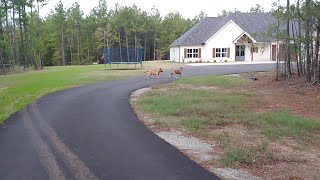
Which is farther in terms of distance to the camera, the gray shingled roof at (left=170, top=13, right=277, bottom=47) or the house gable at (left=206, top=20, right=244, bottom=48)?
the gray shingled roof at (left=170, top=13, right=277, bottom=47)

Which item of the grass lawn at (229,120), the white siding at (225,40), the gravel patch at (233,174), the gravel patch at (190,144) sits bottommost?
the gravel patch at (233,174)

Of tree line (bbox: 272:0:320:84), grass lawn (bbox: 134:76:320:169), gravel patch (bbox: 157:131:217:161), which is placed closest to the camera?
gravel patch (bbox: 157:131:217:161)

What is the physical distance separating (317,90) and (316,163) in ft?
41.1

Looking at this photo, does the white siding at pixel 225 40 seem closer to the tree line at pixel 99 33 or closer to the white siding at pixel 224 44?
the white siding at pixel 224 44

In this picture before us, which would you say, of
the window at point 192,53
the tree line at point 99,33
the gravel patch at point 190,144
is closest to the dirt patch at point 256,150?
the gravel patch at point 190,144

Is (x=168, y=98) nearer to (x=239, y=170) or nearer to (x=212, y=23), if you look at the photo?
(x=239, y=170)

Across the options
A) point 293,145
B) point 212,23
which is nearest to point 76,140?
point 293,145

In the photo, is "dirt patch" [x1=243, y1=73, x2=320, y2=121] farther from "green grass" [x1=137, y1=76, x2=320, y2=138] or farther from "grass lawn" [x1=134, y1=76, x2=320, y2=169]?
"green grass" [x1=137, y1=76, x2=320, y2=138]

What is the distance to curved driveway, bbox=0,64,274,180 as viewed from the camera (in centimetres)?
604

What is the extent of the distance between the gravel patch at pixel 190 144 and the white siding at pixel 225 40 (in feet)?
134

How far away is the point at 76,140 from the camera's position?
836cm

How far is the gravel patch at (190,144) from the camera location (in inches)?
284

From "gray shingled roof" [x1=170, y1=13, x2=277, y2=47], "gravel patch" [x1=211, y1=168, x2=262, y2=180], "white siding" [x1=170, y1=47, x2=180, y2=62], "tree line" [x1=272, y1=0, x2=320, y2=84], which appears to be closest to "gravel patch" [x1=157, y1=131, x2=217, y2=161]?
"gravel patch" [x1=211, y1=168, x2=262, y2=180]

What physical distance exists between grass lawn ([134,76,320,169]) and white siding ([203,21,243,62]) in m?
33.2
